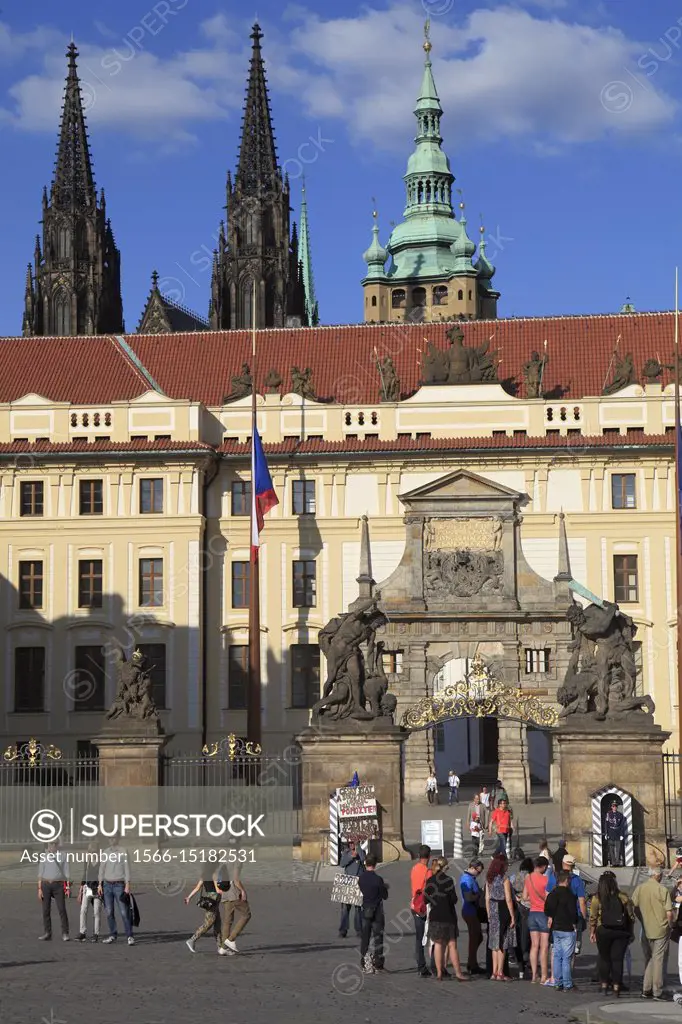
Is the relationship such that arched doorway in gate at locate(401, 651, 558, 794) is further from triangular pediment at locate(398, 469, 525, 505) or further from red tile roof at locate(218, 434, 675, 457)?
red tile roof at locate(218, 434, 675, 457)

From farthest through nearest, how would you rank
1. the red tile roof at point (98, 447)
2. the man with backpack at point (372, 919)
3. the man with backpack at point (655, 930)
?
the red tile roof at point (98, 447) < the man with backpack at point (372, 919) < the man with backpack at point (655, 930)

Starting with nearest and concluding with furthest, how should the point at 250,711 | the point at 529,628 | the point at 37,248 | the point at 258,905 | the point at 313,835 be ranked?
the point at 258,905
the point at 313,835
the point at 250,711
the point at 529,628
the point at 37,248

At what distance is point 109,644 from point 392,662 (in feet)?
27.8

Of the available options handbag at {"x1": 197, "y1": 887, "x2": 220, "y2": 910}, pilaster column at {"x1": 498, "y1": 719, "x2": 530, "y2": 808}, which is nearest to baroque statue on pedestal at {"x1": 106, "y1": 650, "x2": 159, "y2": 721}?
handbag at {"x1": 197, "y1": 887, "x2": 220, "y2": 910}

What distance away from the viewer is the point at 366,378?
196ft

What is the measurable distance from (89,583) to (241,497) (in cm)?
529

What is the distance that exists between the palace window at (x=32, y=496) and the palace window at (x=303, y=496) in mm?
7638

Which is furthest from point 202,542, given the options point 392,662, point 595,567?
point 595,567

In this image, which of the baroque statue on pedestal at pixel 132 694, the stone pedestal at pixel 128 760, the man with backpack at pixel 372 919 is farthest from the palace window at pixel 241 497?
the man with backpack at pixel 372 919

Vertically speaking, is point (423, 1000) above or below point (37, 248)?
below

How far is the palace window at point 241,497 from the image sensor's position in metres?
56.1

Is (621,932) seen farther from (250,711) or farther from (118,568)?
(118,568)

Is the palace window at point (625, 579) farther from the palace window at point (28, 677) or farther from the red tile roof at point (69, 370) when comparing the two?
the palace window at point (28, 677)

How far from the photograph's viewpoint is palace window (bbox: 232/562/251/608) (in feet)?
182
